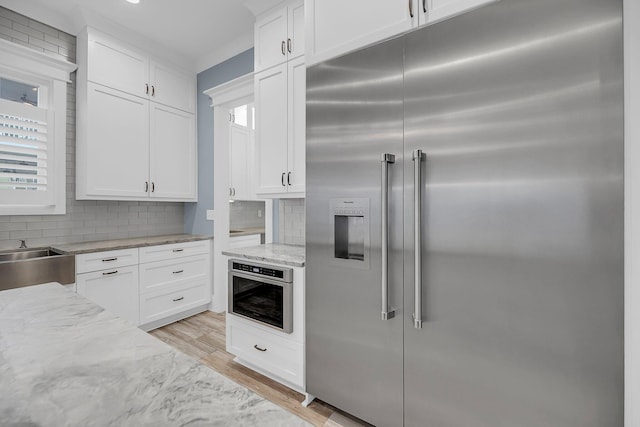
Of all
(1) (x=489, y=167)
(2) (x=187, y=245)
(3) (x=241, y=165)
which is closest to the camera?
(1) (x=489, y=167)

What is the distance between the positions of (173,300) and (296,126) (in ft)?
7.78

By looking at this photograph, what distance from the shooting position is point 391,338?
1.55 meters

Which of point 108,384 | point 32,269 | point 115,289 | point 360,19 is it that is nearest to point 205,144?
point 115,289

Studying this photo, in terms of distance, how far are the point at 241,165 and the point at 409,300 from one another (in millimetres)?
3975

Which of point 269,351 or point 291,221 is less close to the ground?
point 291,221

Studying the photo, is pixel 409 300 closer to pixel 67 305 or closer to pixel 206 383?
pixel 206 383

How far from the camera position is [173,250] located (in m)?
3.26

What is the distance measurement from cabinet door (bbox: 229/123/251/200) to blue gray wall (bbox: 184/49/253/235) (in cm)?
93

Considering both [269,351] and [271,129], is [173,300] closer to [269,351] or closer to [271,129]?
[269,351]

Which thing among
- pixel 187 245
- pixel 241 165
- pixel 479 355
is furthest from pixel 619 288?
pixel 241 165

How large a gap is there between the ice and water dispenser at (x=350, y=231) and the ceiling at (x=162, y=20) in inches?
87.3

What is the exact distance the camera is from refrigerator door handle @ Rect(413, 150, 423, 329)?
1.41m
